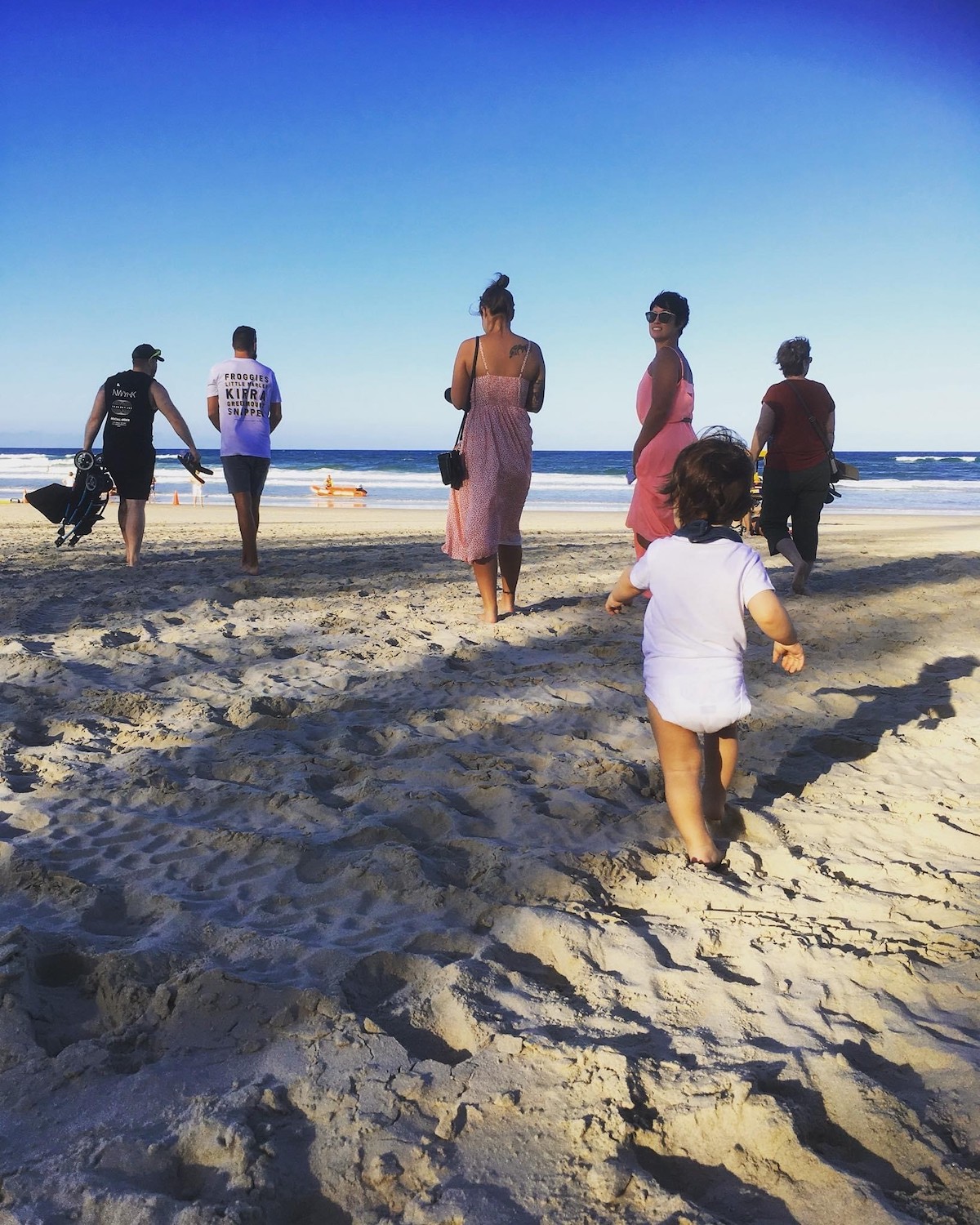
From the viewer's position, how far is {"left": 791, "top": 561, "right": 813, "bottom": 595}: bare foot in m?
6.51

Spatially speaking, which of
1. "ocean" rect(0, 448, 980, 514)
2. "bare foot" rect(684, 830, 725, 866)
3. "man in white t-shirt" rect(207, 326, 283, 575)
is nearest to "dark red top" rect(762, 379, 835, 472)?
"man in white t-shirt" rect(207, 326, 283, 575)

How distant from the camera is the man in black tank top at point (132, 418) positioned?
24.0ft

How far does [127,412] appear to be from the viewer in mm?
7336

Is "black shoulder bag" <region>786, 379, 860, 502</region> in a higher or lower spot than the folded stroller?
higher

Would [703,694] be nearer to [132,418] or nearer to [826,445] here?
[826,445]

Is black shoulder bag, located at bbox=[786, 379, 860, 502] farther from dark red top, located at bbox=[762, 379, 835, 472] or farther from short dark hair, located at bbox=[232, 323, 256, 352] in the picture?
short dark hair, located at bbox=[232, 323, 256, 352]

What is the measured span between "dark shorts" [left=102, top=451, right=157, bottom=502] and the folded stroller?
151 millimetres

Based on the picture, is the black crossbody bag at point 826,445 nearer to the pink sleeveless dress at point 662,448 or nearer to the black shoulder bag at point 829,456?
the black shoulder bag at point 829,456

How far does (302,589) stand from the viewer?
6.87m

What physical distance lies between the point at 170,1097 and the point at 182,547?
8.36 meters

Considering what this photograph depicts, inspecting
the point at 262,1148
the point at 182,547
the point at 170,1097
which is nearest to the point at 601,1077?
the point at 262,1148

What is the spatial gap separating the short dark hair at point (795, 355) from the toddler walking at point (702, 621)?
12.3 feet

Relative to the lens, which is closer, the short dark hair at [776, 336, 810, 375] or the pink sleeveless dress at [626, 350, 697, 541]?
the pink sleeveless dress at [626, 350, 697, 541]

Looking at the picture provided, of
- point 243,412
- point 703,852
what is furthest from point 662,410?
point 243,412
